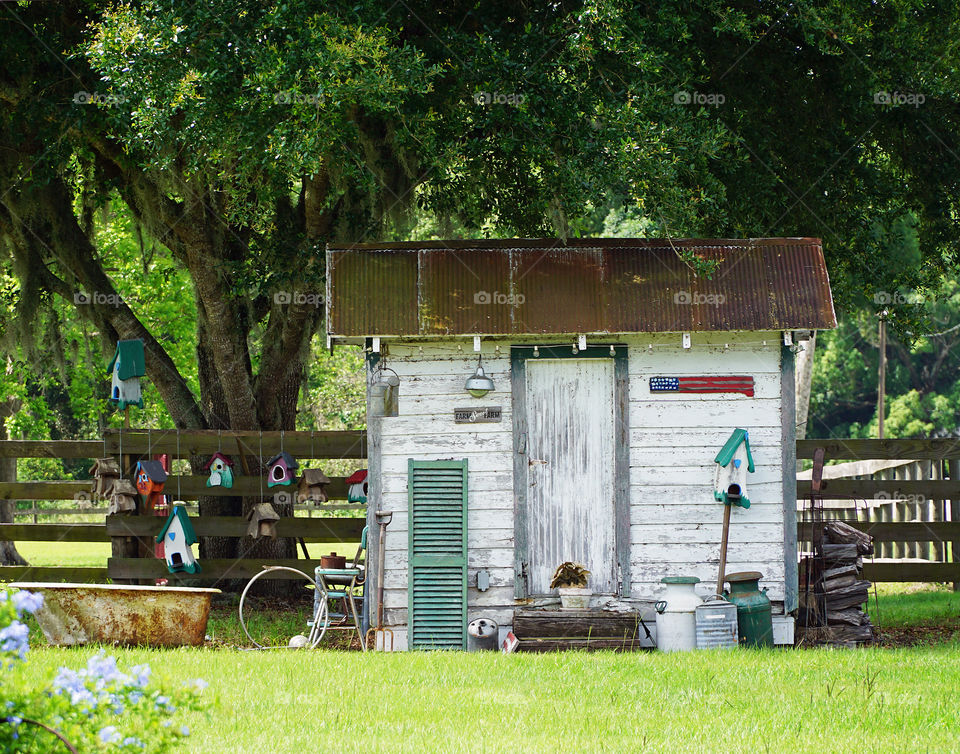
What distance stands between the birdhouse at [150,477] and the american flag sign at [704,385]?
5.20 metres

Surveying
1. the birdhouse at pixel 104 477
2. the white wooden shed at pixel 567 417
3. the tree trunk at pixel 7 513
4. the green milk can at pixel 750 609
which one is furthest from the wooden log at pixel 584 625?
the tree trunk at pixel 7 513

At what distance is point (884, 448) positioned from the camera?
1167 cm

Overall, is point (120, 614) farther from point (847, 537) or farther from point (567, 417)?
point (847, 537)

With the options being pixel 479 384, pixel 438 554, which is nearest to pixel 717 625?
pixel 438 554

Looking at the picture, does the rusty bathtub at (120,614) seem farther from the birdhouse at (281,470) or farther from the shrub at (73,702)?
the shrub at (73,702)

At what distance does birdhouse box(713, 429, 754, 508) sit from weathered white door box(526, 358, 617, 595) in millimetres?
964

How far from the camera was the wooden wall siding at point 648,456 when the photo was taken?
9.77 m

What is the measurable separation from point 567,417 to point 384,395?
1.68 metres

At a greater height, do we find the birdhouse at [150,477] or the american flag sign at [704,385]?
the american flag sign at [704,385]

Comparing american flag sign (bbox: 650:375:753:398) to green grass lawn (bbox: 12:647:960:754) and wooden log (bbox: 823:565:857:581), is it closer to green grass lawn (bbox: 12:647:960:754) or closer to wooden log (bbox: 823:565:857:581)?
wooden log (bbox: 823:565:857:581)

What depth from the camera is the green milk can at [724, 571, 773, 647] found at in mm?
→ 9336

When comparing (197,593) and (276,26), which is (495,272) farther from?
(197,593)

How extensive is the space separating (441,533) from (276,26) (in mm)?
4584

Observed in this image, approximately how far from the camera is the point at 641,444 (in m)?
9.85
